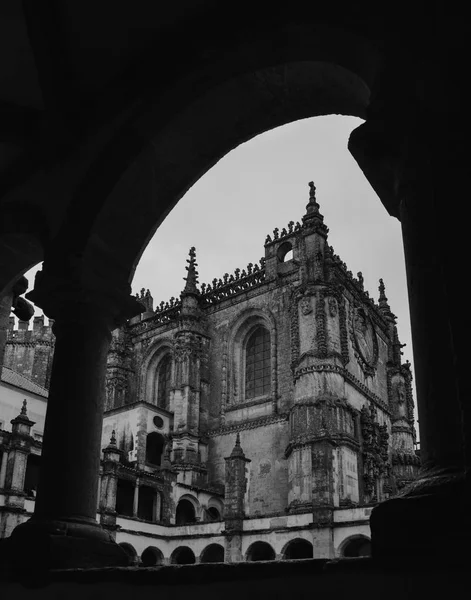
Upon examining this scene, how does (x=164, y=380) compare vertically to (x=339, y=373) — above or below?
above

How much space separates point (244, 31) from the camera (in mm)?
3707

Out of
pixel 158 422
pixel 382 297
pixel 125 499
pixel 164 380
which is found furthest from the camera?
pixel 382 297

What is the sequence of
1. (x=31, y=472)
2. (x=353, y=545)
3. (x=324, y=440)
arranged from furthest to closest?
1. (x=31, y=472)
2. (x=324, y=440)
3. (x=353, y=545)

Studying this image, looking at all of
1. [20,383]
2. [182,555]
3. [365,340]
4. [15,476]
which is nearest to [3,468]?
[15,476]

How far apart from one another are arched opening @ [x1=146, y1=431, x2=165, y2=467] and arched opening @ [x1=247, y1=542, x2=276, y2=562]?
7.49 meters

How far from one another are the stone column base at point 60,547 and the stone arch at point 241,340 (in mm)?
24195

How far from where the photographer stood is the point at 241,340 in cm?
2991

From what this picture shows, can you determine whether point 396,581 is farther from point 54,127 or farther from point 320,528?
point 320,528

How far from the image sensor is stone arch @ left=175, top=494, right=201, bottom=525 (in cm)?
2597

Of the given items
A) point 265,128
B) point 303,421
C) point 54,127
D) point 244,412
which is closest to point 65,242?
point 54,127

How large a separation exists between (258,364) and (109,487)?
9.25 metres

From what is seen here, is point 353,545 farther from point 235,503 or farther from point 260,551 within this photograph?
point 235,503

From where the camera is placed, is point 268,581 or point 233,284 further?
point 233,284

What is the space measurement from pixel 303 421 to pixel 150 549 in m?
7.58
